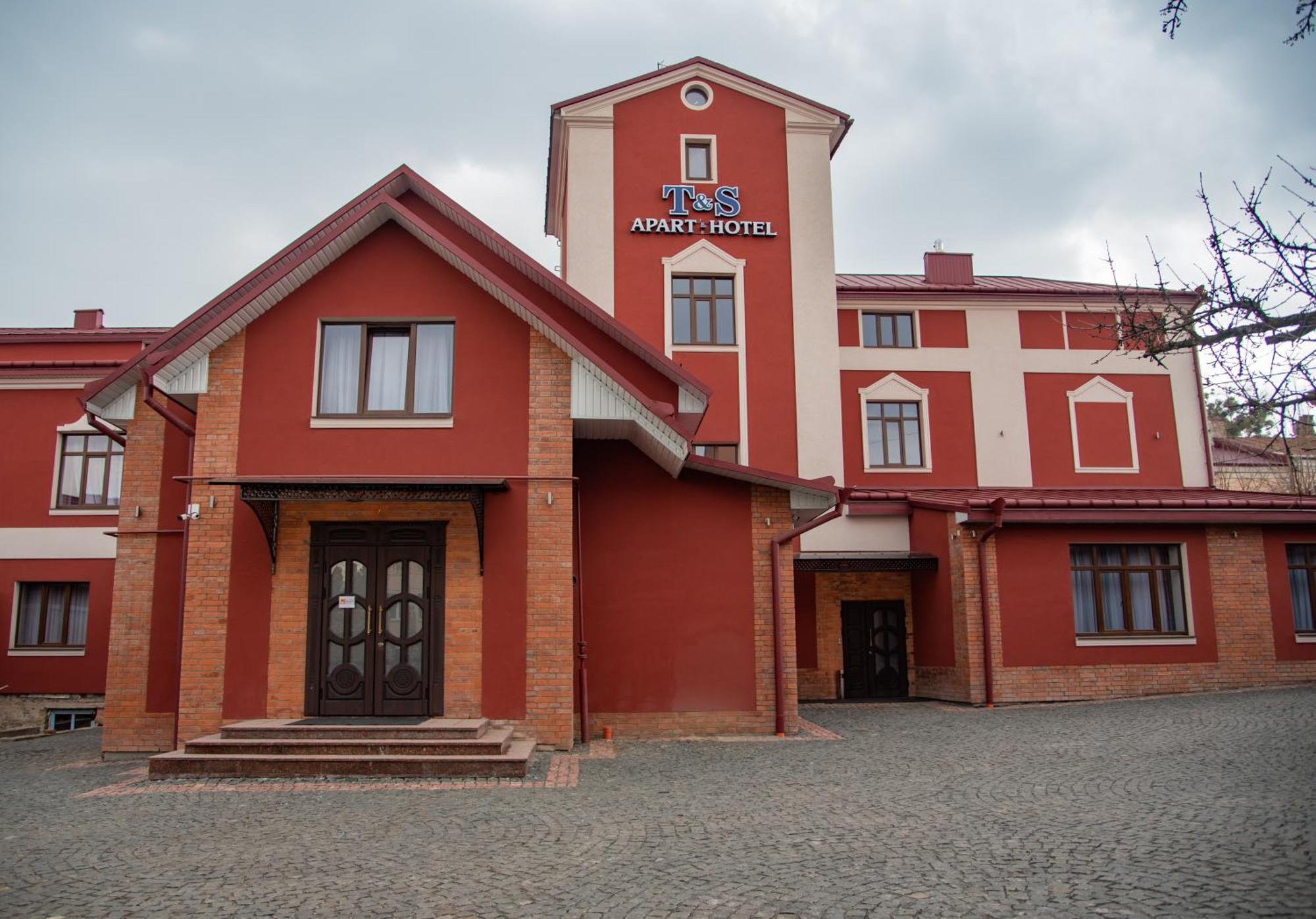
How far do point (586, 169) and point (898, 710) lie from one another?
12.6m

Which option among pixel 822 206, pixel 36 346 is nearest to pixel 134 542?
pixel 36 346

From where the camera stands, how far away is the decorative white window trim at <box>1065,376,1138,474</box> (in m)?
22.3

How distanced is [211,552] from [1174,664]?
48.9 ft

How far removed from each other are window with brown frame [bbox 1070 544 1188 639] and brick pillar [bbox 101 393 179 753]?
45.8 feet

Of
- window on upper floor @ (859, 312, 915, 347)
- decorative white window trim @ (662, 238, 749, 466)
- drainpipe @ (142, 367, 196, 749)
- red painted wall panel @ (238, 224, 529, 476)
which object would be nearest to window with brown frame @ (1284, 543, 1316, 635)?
window on upper floor @ (859, 312, 915, 347)

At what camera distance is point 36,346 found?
20172 mm

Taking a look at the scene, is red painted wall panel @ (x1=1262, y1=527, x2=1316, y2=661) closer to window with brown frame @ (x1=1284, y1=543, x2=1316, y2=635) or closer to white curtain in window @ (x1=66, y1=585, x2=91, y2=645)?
window with brown frame @ (x1=1284, y1=543, x2=1316, y2=635)

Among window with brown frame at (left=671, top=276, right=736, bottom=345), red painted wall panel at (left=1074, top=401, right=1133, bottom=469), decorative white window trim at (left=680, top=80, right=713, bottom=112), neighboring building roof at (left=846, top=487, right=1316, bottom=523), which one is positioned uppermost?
decorative white window trim at (left=680, top=80, right=713, bottom=112)

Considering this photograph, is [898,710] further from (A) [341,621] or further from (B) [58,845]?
(B) [58,845]

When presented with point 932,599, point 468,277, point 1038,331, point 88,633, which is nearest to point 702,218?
point 1038,331

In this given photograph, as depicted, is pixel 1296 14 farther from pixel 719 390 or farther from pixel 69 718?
pixel 69 718

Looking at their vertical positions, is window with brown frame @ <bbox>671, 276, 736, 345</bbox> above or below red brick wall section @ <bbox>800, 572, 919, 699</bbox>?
above

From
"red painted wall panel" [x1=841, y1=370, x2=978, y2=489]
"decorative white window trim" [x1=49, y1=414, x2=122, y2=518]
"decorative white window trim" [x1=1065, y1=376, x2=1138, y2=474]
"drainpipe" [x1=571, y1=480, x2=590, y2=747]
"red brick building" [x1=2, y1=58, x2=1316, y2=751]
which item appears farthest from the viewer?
"decorative white window trim" [x1=1065, y1=376, x2=1138, y2=474]

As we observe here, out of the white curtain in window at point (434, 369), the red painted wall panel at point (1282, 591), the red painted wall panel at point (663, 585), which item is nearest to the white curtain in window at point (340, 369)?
the white curtain in window at point (434, 369)
